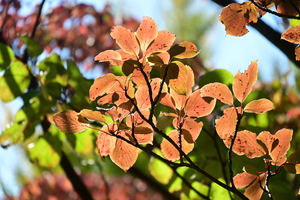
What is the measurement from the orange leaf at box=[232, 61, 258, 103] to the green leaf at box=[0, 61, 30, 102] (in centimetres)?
37

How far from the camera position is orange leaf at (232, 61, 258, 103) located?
217 mm

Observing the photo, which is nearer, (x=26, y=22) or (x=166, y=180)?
(x=166, y=180)

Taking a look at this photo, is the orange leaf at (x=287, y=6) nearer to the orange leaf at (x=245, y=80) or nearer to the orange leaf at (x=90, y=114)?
the orange leaf at (x=245, y=80)

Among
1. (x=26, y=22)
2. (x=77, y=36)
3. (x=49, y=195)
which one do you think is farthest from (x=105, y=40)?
(x=49, y=195)

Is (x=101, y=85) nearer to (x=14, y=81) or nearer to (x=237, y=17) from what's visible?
(x=237, y=17)

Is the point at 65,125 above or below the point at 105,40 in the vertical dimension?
above

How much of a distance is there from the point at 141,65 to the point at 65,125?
9 cm

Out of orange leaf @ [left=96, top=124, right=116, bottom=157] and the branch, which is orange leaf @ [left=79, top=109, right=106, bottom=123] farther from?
Result: the branch

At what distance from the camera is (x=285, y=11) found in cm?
26

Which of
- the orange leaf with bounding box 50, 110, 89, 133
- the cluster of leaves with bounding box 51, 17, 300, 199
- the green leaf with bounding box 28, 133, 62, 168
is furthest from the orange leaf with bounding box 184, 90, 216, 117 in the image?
the green leaf with bounding box 28, 133, 62, 168

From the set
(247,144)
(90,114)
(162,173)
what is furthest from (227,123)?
(162,173)

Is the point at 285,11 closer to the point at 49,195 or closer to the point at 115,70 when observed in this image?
the point at 115,70

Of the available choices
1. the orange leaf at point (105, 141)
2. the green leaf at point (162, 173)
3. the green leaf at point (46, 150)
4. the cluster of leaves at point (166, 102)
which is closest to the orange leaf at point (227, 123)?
the cluster of leaves at point (166, 102)

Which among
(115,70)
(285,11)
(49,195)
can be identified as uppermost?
(285,11)
